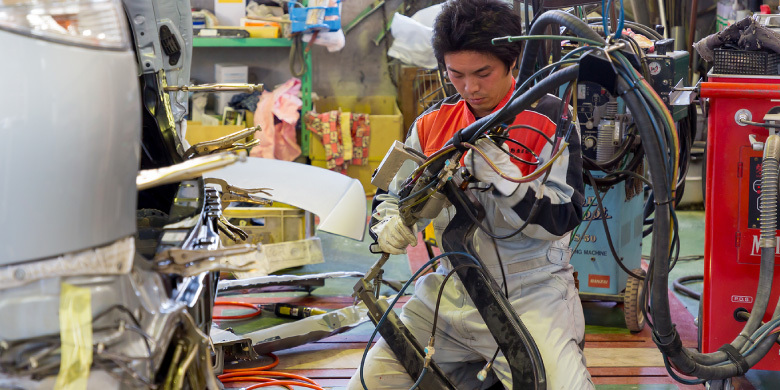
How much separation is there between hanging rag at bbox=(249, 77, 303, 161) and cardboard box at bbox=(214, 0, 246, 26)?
0.65 meters

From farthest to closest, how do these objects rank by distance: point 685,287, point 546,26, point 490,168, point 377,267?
point 685,287 < point 377,267 < point 546,26 < point 490,168

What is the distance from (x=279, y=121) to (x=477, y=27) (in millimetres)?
4169

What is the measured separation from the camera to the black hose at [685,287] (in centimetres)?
411

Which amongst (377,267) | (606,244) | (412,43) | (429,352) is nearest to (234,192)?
(377,267)

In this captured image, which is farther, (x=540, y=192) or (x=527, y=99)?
(x=540, y=192)

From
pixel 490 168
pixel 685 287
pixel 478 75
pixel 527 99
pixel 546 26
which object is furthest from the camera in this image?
pixel 685 287

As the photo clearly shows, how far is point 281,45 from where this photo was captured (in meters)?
6.04

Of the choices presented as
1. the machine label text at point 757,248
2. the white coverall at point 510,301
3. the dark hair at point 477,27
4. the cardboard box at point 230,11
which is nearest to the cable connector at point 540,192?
the white coverall at point 510,301

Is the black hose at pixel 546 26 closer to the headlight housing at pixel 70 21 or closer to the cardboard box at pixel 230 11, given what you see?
the headlight housing at pixel 70 21

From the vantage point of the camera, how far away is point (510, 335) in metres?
2.19

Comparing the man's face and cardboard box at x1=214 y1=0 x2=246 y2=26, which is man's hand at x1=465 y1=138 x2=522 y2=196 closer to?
the man's face

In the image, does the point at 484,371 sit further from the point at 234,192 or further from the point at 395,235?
the point at 234,192

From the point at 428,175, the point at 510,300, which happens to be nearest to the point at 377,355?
the point at 510,300

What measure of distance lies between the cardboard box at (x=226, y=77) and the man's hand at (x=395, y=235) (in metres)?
4.15
